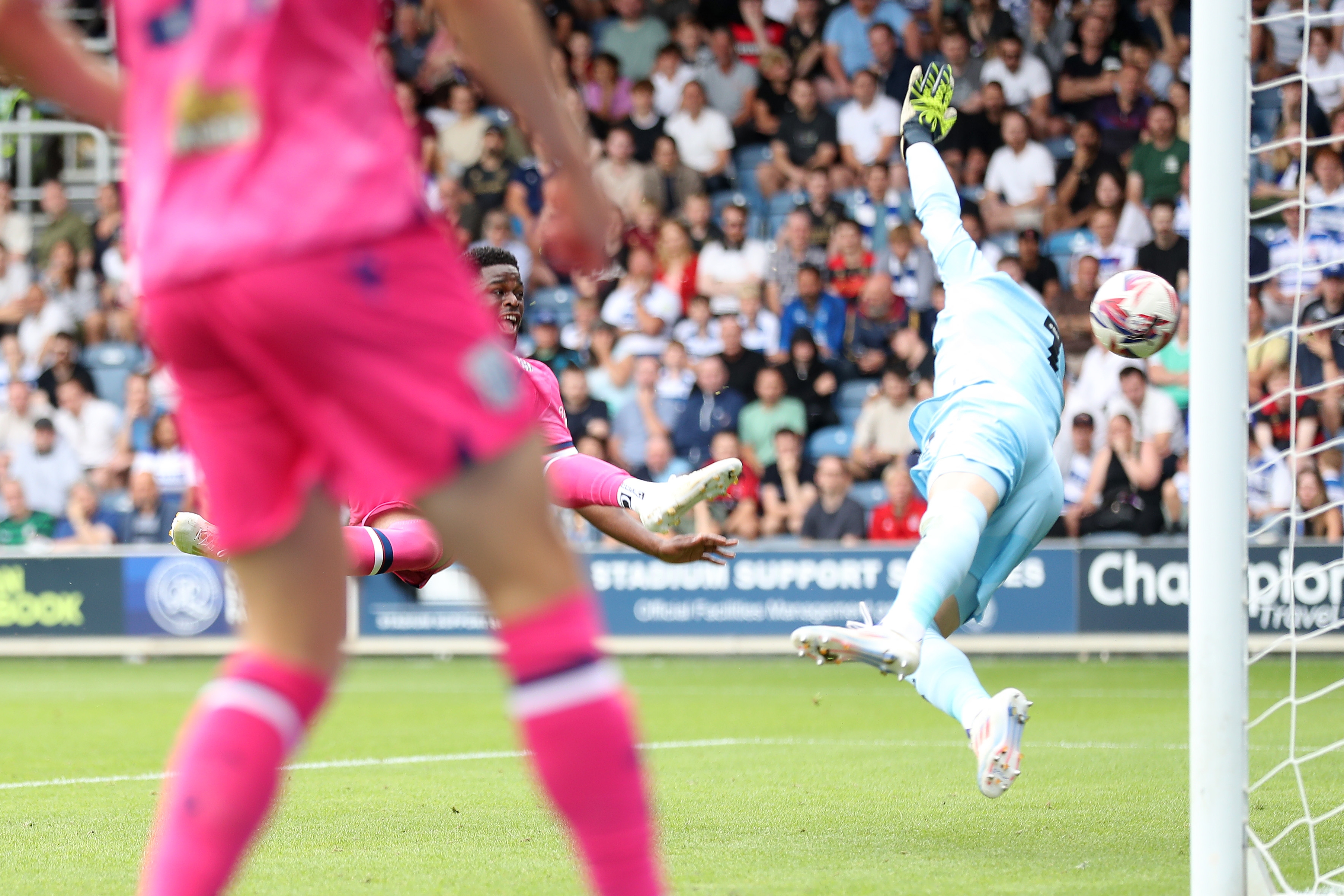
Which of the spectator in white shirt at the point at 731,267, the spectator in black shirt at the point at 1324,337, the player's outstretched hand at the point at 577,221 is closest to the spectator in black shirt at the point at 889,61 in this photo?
the spectator in white shirt at the point at 731,267

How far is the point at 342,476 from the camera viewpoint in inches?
97.7

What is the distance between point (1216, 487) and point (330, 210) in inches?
92.2

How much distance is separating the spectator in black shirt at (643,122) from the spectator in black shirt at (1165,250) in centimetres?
513

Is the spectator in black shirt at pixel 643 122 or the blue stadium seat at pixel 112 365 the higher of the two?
the spectator in black shirt at pixel 643 122

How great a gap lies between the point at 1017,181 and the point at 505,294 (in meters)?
10.2

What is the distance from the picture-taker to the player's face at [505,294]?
6.57 metres

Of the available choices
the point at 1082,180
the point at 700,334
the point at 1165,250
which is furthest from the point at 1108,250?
the point at 700,334

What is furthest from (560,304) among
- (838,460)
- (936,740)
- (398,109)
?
(398,109)

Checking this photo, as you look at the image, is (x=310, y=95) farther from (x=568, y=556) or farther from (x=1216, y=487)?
(x=1216, y=487)

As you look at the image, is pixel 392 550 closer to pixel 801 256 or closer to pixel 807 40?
pixel 801 256

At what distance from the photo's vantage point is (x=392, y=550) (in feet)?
21.0

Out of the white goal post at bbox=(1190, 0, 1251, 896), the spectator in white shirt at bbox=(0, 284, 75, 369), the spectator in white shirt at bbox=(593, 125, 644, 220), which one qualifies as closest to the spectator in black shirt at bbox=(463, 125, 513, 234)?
the spectator in white shirt at bbox=(593, 125, 644, 220)

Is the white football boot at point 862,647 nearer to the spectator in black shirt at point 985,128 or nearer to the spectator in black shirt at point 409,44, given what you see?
the spectator in black shirt at point 985,128

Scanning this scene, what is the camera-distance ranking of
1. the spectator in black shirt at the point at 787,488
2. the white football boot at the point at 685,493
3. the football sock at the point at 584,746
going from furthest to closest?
the spectator in black shirt at the point at 787,488 → the white football boot at the point at 685,493 → the football sock at the point at 584,746
